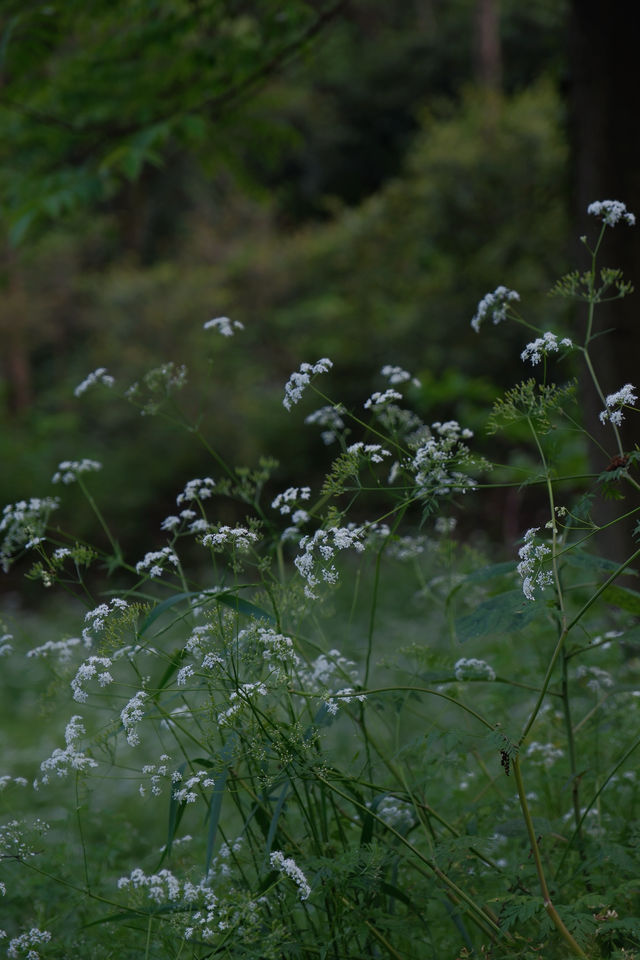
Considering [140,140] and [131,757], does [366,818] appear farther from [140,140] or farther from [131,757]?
[131,757]

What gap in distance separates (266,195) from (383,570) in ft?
12.9

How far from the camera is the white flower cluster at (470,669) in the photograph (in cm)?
192

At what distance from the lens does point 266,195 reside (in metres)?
5.05

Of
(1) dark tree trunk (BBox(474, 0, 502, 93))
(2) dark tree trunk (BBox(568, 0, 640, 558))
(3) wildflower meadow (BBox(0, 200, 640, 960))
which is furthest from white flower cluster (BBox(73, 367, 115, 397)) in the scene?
(1) dark tree trunk (BBox(474, 0, 502, 93))

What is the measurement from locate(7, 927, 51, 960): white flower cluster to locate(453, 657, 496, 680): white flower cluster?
94 centimetres

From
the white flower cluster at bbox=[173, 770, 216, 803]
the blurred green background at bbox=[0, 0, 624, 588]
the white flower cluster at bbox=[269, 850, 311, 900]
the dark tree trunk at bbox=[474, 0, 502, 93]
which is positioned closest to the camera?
the white flower cluster at bbox=[269, 850, 311, 900]

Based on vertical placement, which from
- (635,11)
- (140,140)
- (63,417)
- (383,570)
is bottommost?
(383,570)

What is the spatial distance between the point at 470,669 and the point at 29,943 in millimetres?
1044

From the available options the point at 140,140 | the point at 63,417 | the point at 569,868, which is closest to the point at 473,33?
the point at 63,417

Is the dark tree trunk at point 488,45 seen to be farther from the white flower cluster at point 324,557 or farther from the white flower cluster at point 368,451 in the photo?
the white flower cluster at point 324,557

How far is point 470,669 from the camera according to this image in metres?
2.03

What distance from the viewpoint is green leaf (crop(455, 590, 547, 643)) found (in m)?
1.66

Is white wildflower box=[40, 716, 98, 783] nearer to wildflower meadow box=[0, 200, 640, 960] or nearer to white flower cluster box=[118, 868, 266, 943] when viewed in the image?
wildflower meadow box=[0, 200, 640, 960]

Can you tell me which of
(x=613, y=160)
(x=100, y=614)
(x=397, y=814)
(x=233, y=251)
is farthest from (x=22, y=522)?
(x=233, y=251)
